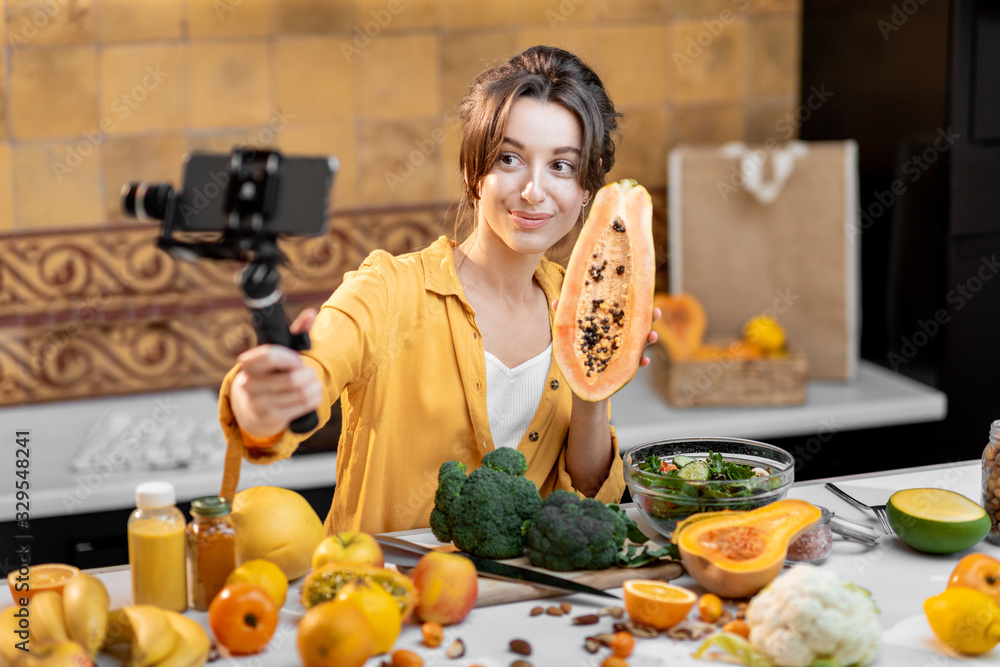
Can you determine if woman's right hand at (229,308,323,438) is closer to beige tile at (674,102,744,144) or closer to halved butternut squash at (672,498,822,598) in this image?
halved butternut squash at (672,498,822,598)

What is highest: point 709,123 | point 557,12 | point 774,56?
point 557,12

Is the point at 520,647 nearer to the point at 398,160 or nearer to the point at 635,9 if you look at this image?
the point at 398,160

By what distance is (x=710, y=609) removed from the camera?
113 cm

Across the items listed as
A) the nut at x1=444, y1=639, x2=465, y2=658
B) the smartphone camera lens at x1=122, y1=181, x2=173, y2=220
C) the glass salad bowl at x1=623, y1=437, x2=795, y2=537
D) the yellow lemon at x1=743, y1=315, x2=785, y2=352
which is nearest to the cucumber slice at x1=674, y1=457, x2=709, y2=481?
the glass salad bowl at x1=623, y1=437, x2=795, y2=537

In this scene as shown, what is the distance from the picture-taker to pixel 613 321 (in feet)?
4.97

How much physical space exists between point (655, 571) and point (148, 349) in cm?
200

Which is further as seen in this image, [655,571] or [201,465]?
[201,465]

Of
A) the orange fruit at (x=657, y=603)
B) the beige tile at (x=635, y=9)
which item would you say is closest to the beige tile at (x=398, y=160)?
the beige tile at (x=635, y=9)

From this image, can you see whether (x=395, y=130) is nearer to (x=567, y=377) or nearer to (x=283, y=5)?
(x=283, y=5)

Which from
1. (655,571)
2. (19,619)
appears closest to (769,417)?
(655,571)

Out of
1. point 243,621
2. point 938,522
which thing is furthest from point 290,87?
point 938,522

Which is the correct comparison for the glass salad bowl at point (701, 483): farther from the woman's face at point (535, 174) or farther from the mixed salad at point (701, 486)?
the woman's face at point (535, 174)

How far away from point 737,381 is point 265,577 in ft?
6.01

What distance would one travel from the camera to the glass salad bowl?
4.32 ft
